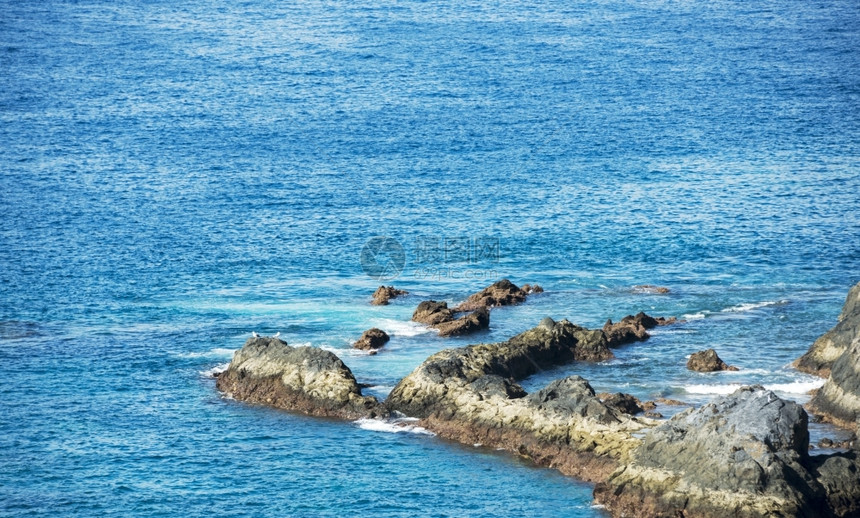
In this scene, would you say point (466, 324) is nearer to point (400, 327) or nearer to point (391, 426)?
point (400, 327)

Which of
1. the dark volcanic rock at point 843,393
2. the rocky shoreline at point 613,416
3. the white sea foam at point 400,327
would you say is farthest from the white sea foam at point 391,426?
the dark volcanic rock at point 843,393

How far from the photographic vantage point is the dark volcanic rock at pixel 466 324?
78.8 meters

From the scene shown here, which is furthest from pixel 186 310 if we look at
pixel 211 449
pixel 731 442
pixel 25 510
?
pixel 731 442

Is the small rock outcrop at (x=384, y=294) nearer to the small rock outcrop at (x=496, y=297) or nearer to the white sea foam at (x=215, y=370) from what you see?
the small rock outcrop at (x=496, y=297)

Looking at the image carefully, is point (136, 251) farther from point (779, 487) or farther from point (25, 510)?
point (779, 487)

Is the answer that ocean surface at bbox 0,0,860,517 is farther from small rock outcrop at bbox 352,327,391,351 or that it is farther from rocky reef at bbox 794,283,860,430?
rocky reef at bbox 794,283,860,430

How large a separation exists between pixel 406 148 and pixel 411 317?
56829 mm

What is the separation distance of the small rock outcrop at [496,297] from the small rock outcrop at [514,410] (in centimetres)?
1519

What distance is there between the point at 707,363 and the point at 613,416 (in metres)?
15.0

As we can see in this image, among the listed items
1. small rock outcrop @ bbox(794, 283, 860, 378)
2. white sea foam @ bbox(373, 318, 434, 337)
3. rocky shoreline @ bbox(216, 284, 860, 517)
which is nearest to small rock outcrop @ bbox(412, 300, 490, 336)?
white sea foam @ bbox(373, 318, 434, 337)

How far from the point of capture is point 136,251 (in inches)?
4235

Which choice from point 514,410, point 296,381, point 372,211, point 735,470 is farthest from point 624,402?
point 372,211

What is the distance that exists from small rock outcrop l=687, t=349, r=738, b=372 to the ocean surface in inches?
40.2

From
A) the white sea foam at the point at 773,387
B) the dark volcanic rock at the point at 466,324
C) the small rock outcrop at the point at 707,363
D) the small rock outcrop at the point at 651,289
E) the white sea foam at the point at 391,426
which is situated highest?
the small rock outcrop at the point at 651,289
